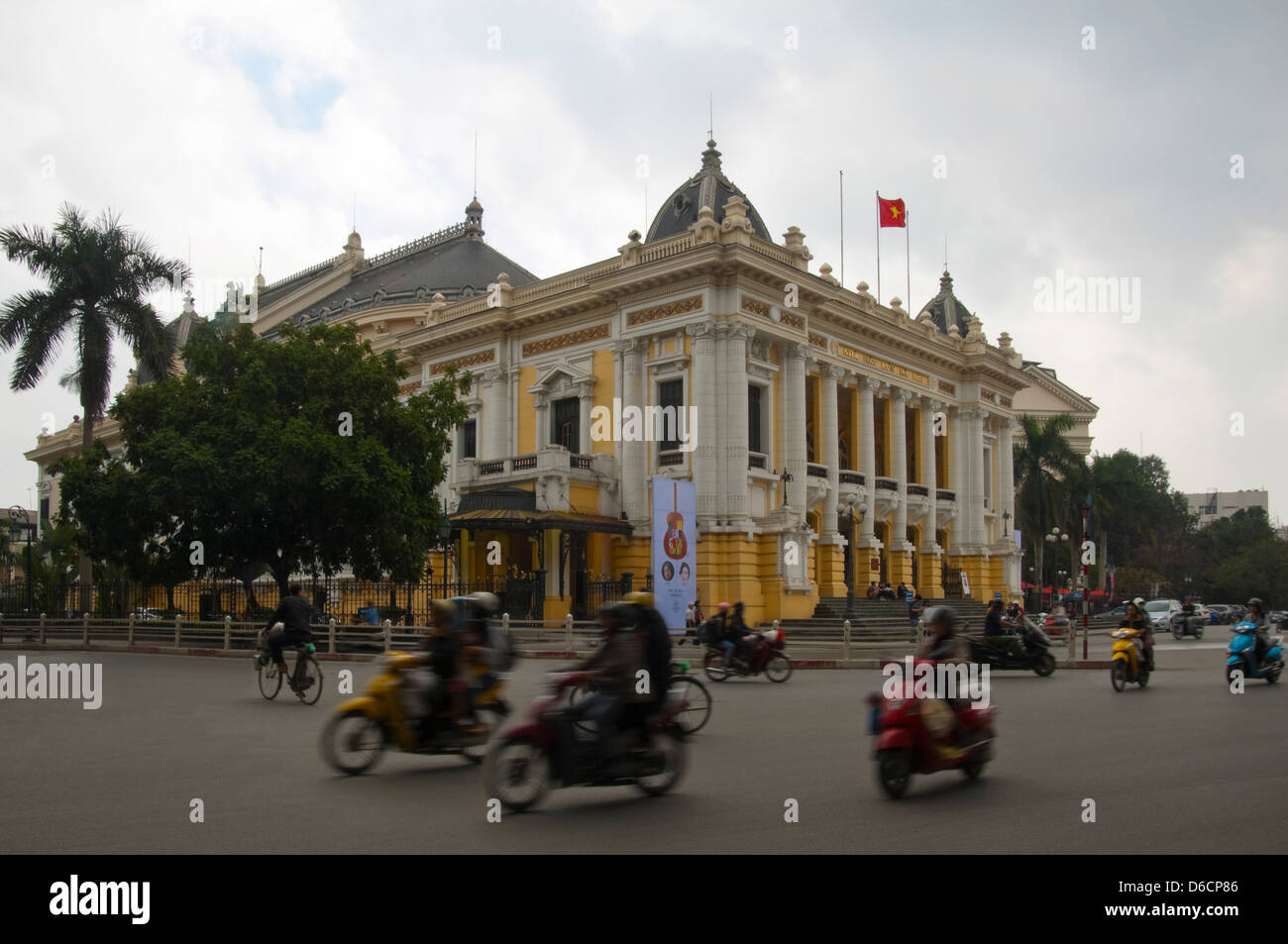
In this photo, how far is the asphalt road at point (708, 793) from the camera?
6527mm

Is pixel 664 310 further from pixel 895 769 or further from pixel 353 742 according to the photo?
pixel 895 769

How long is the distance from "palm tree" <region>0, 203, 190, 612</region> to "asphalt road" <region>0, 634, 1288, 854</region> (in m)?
22.0

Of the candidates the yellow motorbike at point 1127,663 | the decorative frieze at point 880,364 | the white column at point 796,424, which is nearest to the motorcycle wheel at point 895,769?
the yellow motorbike at point 1127,663

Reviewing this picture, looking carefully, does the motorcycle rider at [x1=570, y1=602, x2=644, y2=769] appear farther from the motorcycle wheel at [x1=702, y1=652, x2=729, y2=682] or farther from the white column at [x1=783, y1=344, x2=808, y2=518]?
the white column at [x1=783, y1=344, x2=808, y2=518]

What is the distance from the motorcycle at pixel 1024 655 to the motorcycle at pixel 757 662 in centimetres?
358

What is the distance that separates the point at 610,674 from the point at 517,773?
0.98 m

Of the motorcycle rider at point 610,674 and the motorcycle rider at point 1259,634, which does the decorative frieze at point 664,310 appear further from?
the motorcycle rider at point 610,674

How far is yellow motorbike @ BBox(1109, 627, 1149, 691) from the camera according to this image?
16500 mm

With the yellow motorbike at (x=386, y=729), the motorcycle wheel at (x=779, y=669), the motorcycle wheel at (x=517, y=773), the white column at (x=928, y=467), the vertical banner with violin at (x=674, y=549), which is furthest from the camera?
the white column at (x=928, y=467)

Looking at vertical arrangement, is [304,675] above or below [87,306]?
below

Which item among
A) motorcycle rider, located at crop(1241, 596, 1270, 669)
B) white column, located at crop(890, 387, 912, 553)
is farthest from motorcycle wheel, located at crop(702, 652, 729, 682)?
white column, located at crop(890, 387, 912, 553)

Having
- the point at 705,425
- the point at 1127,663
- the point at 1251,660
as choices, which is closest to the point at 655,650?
the point at 1127,663

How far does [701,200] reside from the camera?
41469 mm

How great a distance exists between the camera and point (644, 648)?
8.12 meters
